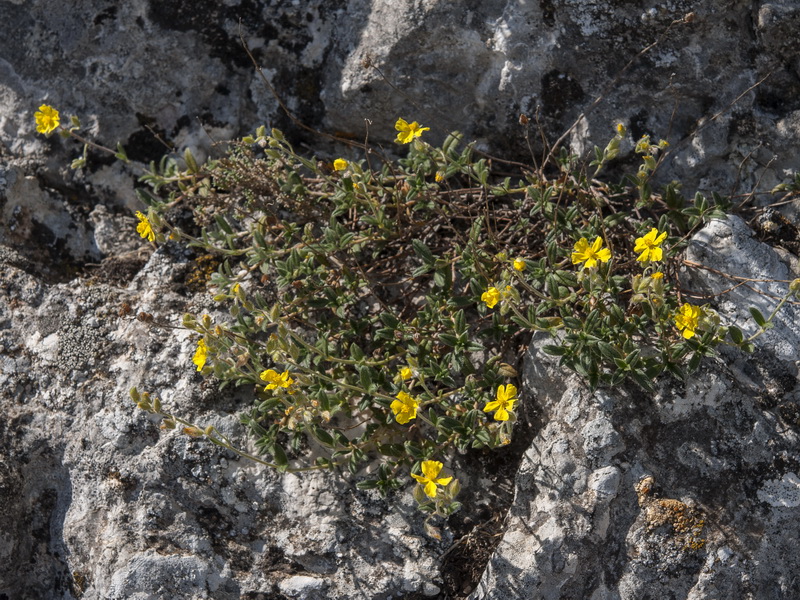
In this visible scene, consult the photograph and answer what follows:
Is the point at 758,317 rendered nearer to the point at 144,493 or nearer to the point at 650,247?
the point at 650,247

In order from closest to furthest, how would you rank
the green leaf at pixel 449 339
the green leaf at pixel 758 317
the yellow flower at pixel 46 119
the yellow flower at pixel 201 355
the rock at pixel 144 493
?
1. the green leaf at pixel 758 317
2. the rock at pixel 144 493
3. the yellow flower at pixel 201 355
4. the green leaf at pixel 449 339
5. the yellow flower at pixel 46 119

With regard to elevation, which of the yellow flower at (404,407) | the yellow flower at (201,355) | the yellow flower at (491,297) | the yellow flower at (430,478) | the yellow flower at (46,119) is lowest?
the yellow flower at (430,478)

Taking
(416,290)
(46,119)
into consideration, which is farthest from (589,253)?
(46,119)

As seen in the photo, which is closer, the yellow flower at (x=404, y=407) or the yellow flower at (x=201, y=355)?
the yellow flower at (x=404, y=407)

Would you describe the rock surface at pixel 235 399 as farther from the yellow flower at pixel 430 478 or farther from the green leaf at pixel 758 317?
the yellow flower at pixel 430 478

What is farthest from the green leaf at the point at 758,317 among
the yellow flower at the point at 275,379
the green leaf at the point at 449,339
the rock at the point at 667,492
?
the yellow flower at the point at 275,379

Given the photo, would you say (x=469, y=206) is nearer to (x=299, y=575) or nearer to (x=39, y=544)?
(x=299, y=575)

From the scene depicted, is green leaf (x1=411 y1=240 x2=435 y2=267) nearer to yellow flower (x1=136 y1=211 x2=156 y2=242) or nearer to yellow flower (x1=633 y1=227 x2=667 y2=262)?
yellow flower (x1=633 y1=227 x2=667 y2=262)
